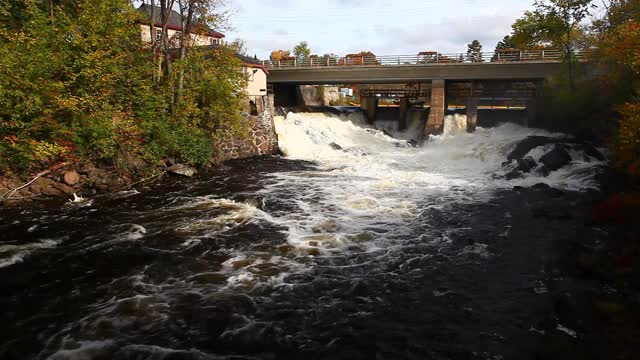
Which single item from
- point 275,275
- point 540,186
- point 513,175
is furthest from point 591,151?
point 275,275

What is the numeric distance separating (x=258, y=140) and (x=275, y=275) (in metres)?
21.5

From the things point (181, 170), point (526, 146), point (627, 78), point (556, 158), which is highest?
point (627, 78)

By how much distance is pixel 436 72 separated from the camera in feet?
127

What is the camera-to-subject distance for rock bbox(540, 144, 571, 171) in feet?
80.6

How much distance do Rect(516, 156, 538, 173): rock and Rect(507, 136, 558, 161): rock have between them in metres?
1.89

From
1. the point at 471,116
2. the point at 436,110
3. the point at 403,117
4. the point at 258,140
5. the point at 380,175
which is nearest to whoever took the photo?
the point at 380,175

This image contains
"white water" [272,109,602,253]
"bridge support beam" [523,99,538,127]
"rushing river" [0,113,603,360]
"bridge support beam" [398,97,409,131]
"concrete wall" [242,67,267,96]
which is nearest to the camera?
"rushing river" [0,113,603,360]

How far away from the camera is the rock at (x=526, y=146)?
2844 cm

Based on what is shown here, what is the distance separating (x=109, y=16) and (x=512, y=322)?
22.8m

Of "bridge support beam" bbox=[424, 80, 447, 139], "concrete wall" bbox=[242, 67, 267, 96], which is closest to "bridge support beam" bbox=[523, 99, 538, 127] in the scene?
"bridge support beam" bbox=[424, 80, 447, 139]

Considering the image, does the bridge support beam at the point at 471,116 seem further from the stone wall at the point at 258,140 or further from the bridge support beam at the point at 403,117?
the stone wall at the point at 258,140

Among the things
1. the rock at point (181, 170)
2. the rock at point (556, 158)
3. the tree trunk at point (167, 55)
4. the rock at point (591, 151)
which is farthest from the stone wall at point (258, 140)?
the rock at point (591, 151)

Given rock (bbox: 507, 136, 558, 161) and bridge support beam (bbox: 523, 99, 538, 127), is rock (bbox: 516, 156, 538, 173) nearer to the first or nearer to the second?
rock (bbox: 507, 136, 558, 161)

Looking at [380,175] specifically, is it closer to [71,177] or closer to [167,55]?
[167,55]
